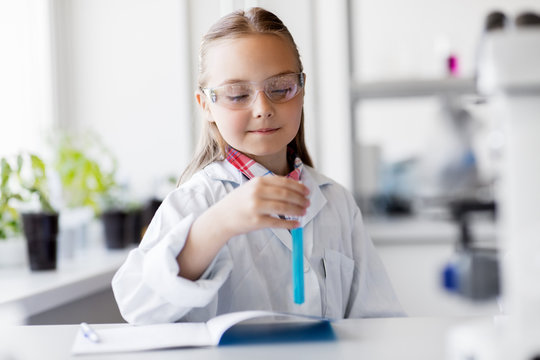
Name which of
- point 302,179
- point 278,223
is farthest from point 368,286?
point 278,223

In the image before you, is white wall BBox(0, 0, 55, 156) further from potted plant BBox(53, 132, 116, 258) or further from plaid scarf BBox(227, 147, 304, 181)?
plaid scarf BBox(227, 147, 304, 181)

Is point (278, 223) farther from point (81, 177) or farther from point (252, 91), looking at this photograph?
point (81, 177)

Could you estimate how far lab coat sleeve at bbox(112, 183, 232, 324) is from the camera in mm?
892

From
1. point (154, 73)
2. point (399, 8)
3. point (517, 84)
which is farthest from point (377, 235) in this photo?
point (517, 84)

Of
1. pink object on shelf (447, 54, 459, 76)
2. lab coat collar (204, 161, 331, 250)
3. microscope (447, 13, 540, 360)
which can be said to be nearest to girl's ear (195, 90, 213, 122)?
lab coat collar (204, 161, 331, 250)

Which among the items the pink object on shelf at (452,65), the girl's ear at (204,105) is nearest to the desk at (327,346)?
the girl's ear at (204,105)

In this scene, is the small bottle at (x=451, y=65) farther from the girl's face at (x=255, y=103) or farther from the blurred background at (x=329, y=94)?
the girl's face at (x=255, y=103)

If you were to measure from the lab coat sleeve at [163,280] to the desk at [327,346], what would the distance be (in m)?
0.10

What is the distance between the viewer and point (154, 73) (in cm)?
275

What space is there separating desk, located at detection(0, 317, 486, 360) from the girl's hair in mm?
494

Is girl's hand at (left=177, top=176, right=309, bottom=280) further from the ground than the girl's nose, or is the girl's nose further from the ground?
the girl's nose

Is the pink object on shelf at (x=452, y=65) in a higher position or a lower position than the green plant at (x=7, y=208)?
higher

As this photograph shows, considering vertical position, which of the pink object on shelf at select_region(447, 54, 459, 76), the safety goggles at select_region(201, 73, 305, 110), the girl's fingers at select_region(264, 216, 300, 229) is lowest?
the girl's fingers at select_region(264, 216, 300, 229)

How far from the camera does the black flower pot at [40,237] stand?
1.75 meters
